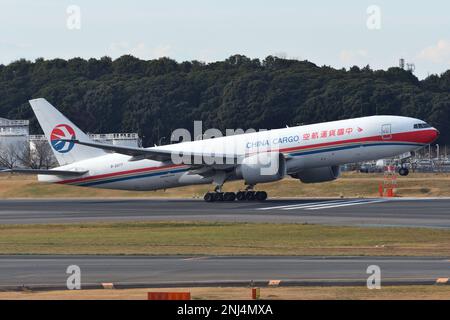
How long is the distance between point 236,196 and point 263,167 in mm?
4006

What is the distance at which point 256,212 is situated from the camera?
54.7 m

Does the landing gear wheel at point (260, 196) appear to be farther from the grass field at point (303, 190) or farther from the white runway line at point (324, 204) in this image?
the grass field at point (303, 190)

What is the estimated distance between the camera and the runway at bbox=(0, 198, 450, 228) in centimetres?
4838

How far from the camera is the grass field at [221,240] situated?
115 feet

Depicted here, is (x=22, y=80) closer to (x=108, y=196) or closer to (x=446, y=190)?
(x=108, y=196)

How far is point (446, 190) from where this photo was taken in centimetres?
7150

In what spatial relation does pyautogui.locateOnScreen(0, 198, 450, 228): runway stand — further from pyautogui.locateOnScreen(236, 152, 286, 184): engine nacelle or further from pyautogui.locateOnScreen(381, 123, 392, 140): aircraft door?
pyautogui.locateOnScreen(381, 123, 392, 140): aircraft door

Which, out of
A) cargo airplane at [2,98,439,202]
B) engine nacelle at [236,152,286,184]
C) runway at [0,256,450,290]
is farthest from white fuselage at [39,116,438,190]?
runway at [0,256,450,290]

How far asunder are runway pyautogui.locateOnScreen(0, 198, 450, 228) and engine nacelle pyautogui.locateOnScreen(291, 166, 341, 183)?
1.83 metres

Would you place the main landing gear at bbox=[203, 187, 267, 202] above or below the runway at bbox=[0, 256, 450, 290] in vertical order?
above

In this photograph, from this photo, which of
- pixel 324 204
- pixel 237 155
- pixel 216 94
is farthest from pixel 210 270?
pixel 216 94

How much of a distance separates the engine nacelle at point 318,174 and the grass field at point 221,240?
18.9 meters

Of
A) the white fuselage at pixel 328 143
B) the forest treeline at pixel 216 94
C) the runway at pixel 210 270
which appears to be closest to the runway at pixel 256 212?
the white fuselage at pixel 328 143
